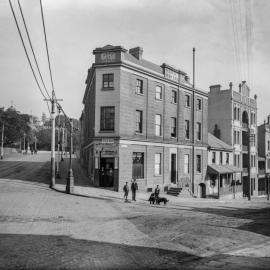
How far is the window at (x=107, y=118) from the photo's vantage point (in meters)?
30.1

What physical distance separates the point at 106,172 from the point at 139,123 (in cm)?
561

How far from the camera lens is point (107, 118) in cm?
3023

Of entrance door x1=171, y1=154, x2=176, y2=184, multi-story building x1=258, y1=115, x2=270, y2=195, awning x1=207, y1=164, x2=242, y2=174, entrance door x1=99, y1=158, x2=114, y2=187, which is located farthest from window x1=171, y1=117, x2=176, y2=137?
multi-story building x1=258, y1=115, x2=270, y2=195

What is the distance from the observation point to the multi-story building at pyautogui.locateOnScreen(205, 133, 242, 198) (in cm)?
4147

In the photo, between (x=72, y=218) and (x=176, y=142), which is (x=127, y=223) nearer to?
(x=72, y=218)

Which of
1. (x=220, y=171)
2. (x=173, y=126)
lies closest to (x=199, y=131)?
(x=220, y=171)

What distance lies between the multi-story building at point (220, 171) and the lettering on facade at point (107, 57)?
60.9 ft

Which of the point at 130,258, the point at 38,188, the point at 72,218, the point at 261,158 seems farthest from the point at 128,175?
the point at 261,158

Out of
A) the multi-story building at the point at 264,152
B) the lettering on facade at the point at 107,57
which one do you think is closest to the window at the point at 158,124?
the lettering on facade at the point at 107,57

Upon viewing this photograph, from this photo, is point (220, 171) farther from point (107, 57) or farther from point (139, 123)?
point (107, 57)

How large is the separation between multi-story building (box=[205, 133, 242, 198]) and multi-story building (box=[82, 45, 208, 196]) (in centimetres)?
364

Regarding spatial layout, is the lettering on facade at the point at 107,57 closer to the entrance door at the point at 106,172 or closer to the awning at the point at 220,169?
the entrance door at the point at 106,172

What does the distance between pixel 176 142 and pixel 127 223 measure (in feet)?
69.1

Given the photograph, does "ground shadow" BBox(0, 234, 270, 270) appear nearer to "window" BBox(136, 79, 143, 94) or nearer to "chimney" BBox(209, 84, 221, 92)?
"window" BBox(136, 79, 143, 94)
